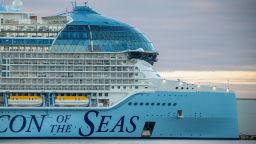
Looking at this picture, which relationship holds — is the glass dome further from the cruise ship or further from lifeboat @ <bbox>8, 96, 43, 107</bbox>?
lifeboat @ <bbox>8, 96, 43, 107</bbox>

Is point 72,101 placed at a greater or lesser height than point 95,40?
lesser

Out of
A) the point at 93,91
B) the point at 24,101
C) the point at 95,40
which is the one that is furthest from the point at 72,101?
the point at 95,40

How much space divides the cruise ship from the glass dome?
0.07 meters

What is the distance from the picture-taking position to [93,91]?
9100 centimetres

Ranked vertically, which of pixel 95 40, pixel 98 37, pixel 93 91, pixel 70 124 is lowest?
pixel 70 124

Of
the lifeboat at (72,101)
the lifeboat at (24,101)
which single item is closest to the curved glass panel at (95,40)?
the lifeboat at (72,101)

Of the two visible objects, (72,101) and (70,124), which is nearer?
(70,124)

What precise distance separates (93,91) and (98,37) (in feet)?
12.9

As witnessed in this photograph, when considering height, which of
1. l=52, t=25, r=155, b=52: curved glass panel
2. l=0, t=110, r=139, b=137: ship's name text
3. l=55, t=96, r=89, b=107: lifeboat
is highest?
l=52, t=25, r=155, b=52: curved glass panel

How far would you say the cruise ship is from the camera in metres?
90.0

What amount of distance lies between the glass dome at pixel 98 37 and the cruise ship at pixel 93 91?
0.07 m

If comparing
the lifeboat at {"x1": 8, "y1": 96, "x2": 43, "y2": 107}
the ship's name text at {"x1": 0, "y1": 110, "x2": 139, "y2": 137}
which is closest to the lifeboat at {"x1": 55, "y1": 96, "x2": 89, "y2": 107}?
the ship's name text at {"x1": 0, "y1": 110, "x2": 139, "y2": 137}

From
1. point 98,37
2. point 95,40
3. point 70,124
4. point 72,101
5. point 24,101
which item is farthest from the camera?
point 98,37

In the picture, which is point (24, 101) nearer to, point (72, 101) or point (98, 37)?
point (72, 101)
